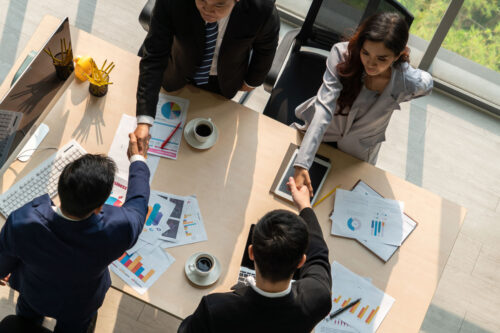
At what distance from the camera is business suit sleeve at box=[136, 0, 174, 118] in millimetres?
1904

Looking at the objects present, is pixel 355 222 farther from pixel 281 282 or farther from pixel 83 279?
pixel 83 279

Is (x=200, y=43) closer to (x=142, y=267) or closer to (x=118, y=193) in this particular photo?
(x=118, y=193)

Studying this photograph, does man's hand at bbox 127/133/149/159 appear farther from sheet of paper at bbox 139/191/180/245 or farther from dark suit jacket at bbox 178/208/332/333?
dark suit jacket at bbox 178/208/332/333

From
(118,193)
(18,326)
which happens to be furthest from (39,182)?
(18,326)

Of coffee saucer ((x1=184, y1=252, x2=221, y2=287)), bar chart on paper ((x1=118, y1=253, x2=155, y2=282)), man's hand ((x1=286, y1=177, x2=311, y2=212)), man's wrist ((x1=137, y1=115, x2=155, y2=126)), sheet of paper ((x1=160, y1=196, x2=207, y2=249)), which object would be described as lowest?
bar chart on paper ((x1=118, y1=253, x2=155, y2=282))

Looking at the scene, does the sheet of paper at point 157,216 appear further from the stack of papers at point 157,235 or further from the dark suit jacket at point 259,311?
the dark suit jacket at point 259,311

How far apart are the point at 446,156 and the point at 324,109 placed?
64.9 inches

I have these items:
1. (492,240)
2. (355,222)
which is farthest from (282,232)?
(492,240)

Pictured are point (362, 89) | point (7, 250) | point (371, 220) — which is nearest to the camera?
point (7, 250)

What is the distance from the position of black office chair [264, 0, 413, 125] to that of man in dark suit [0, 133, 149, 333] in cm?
103

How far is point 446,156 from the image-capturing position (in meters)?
3.32

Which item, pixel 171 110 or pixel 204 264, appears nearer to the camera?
pixel 204 264

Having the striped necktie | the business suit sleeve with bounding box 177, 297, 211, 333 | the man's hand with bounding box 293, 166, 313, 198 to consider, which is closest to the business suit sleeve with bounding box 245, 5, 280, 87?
the striped necktie

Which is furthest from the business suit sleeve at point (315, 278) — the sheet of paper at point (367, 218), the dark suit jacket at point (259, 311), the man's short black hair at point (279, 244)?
the sheet of paper at point (367, 218)
